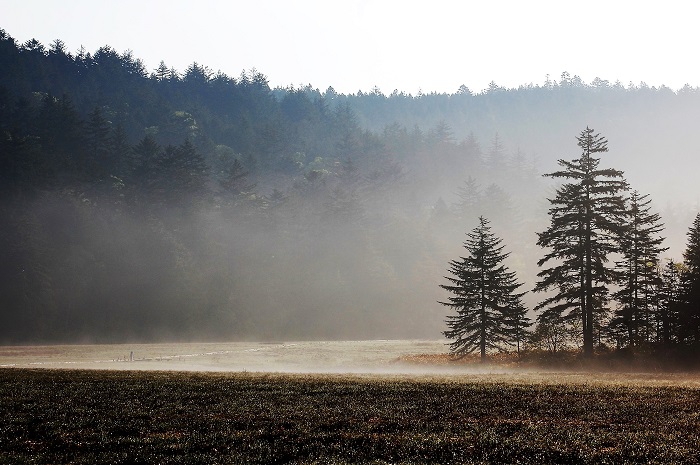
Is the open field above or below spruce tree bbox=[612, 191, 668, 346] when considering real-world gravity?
below

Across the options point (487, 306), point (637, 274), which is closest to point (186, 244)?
point (487, 306)

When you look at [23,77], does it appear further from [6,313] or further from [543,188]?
[543,188]

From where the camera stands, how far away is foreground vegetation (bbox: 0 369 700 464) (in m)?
14.5

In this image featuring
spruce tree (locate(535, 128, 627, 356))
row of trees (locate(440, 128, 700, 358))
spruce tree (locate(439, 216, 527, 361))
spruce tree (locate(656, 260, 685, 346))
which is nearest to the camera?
spruce tree (locate(656, 260, 685, 346))

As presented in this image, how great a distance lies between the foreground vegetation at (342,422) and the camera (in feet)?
47.6

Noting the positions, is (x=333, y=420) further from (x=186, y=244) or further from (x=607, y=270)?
(x=186, y=244)

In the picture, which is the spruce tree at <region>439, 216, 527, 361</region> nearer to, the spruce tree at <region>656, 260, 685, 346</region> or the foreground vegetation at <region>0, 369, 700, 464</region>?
the spruce tree at <region>656, 260, 685, 346</region>

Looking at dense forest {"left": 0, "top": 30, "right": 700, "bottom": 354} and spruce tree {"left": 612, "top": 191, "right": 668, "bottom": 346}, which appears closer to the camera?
spruce tree {"left": 612, "top": 191, "right": 668, "bottom": 346}

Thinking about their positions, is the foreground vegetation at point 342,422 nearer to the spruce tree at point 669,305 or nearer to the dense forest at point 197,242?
the spruce tree at point 669,305

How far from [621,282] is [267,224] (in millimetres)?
74455

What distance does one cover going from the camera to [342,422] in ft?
58.7

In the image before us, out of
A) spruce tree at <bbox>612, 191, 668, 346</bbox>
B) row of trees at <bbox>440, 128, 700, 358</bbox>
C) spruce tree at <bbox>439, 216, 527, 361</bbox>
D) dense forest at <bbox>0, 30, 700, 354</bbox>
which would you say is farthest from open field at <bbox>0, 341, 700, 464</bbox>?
dense forest at <bbox>0, 30, 700, 354</bbox>

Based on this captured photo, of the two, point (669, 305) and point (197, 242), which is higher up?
point (197, 242)

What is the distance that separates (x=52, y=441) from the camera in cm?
1600
